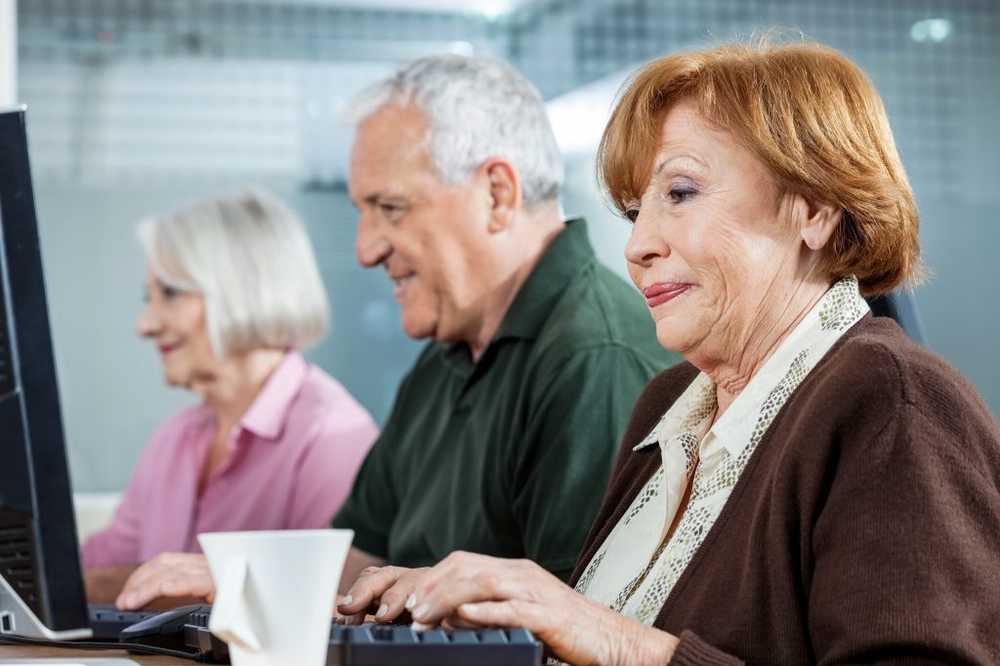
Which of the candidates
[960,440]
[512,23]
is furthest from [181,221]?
[960,440]

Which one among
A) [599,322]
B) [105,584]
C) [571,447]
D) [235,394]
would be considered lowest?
[105,584]

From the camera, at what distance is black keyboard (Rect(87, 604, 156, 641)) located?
1.26 m

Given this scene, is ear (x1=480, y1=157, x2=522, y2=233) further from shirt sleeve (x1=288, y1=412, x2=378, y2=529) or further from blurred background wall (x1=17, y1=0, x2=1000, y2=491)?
blurred background wall (x1=17, y1=0, x2=1000, y2=491)

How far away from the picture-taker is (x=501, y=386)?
189 cm

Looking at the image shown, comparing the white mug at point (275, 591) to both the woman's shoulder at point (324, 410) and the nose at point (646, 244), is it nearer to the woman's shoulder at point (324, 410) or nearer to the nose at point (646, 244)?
the nose at point (646, 244)

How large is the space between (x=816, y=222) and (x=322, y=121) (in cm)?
224

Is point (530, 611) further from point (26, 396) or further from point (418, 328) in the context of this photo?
point (418, 328)

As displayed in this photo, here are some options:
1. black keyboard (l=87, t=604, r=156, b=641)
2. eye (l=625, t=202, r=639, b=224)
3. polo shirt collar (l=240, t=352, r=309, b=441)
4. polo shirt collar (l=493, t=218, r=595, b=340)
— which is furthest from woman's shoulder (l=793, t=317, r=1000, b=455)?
polo shirt collar (l=240, t=352, r=309, b=441)

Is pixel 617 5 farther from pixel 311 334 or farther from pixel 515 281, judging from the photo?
pixel 515 281

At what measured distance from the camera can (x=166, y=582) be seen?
1.43 metres

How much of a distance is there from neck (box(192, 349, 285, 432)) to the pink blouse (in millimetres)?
55

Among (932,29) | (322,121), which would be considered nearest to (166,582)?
(322,121)

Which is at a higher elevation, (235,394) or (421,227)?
(421,227)

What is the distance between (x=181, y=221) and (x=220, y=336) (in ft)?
0.94
